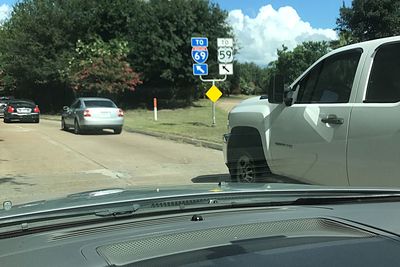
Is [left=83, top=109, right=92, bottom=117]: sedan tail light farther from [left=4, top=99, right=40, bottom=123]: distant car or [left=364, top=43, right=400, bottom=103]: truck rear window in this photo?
[left=364, top=43, right=400, bottom=103]: truck rear window

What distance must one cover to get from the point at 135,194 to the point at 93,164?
351 inches

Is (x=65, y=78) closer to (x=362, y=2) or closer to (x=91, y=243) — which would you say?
(x=362, y=2)

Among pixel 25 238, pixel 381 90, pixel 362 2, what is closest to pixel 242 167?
pixel 381 90

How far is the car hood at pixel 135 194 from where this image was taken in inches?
112

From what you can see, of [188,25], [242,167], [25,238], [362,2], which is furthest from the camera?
[362,2]

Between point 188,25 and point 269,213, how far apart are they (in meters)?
33.3

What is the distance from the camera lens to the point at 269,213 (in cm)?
264

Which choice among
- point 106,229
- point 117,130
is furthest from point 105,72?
point 106,229

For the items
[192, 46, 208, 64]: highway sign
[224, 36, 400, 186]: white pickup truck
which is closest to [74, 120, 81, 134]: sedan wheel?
[192, 46, 208, 64]: highway sign

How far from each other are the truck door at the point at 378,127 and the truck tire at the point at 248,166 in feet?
6.17

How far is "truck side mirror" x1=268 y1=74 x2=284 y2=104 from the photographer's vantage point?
645 cm

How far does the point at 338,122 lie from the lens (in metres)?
5.56

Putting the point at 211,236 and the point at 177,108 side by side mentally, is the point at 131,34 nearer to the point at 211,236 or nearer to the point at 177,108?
the point at 177,108

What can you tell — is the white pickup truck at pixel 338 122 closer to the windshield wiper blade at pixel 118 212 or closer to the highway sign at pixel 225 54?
the windshield wiper blade at pixel 118 212
